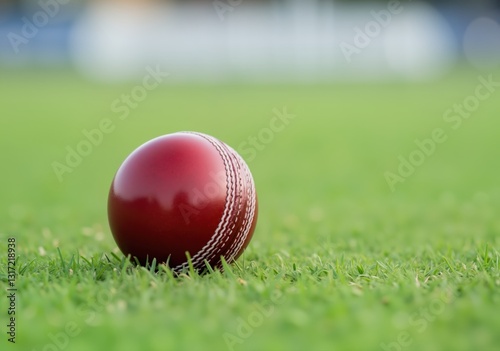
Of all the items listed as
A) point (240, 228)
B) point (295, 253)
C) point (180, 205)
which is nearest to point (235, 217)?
point (240, 228)

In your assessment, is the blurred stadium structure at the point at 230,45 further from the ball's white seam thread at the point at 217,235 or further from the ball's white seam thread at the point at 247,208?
the ball's white seam thread at the point at 217,235

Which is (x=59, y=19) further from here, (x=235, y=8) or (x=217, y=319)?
(x=217, y=319)

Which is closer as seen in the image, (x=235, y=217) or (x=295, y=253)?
(x=235, y=217)

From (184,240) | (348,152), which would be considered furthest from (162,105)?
(184,240)

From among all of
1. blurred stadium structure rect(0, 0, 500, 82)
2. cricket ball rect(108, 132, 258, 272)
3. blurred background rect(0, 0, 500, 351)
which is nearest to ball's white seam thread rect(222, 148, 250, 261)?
cricket ball rect(108, 132, 258, 272)

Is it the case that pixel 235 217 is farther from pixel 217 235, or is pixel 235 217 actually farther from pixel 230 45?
pixel 230 45

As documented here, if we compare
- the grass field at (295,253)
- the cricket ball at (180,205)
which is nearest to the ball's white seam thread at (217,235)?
the cricket ball at (180,205)

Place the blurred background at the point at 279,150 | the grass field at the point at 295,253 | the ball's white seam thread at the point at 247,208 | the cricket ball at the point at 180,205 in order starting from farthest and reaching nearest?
the ball's white seam thread at the point at 247,208
the cricket ball at the point at 180,205
the blurred background at the point at 279,150
the grass field at the point at 295,253
